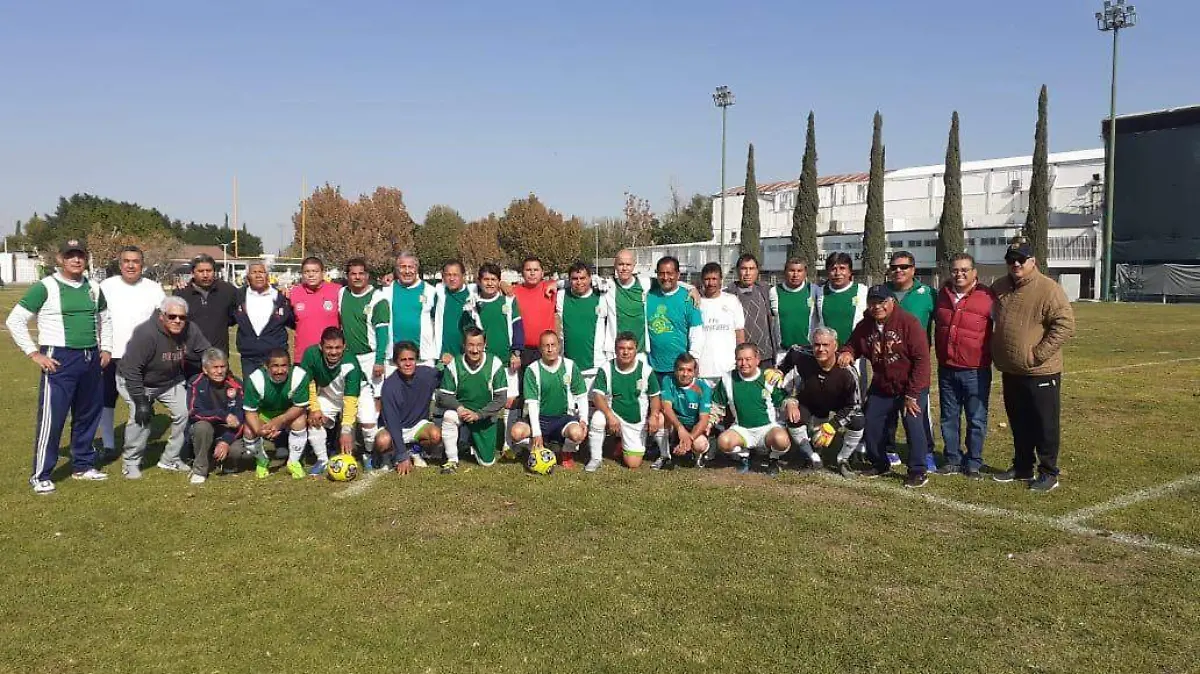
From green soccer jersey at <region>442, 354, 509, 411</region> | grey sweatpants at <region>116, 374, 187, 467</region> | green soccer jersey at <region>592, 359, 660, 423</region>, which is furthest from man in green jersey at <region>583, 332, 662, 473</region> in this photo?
grey sweatpants at <region>116, 374, 187, 467</region>

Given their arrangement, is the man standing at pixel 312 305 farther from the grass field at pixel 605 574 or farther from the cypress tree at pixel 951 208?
the cypress tree at pixel 951 208

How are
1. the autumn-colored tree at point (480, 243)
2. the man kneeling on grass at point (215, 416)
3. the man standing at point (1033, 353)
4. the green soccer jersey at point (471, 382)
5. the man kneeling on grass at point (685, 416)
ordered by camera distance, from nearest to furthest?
1. the man standing at point (1033, 353)
2. the man kneeling on grass at point (215, 416)
3. the man kneeling on grass at point (685, 416)
4. the green soccer jersey at point (471, 382)
5. the autumn-colored tree at point (480, 243)

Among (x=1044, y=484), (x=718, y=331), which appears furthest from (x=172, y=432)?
(x=1044, y=484)

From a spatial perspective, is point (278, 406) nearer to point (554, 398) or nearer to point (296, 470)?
point (296, 470)

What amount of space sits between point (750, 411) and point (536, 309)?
87.4 inches

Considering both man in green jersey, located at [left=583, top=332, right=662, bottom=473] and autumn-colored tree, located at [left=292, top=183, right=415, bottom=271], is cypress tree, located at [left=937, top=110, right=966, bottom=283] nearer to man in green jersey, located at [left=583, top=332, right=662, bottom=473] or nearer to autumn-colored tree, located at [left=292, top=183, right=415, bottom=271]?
autumn-colored tree, located at [left=292, top=183, right=415, bottom=271]

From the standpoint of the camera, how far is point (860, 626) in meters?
3.90

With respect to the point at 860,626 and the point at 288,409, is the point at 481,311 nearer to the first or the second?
the point at 288,409

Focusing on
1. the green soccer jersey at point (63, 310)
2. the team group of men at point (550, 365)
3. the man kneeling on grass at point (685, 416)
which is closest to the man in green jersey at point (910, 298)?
the team group of men at point (550, 365)

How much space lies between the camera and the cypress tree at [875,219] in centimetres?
5047

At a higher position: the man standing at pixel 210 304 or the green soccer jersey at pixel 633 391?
the man standing at pixel 210 304

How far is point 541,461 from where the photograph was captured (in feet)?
22.7

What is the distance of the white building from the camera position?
4962 cm

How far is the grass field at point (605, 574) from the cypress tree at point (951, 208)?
150 feet
